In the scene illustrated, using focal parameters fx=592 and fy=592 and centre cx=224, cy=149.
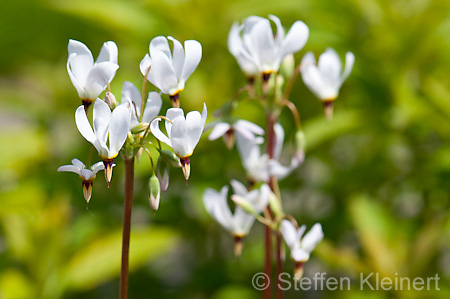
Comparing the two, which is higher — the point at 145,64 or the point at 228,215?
the point at 145,64

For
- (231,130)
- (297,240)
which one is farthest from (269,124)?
(297,240)

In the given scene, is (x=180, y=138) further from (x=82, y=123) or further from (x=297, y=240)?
(x=297, y=240)

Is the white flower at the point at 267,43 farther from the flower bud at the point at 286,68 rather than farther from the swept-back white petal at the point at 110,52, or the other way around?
the swept-back white petal at the point at 110,52

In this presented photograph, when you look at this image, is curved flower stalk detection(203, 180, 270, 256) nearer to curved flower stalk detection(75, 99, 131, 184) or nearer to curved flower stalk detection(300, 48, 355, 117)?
curved flower stalk detection(300, 48, 355, 117)

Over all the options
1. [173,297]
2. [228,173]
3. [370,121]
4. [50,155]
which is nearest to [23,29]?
[50,155]

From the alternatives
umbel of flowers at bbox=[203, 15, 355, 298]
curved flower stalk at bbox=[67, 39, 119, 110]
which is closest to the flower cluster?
curved flower stalk at bbox=[67, 39, 119, 110]

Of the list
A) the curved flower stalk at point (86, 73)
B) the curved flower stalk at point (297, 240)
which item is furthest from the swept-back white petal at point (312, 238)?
the curved flower stalk at point (86, 73)

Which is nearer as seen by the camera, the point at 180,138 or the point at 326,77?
the point at 180,138
